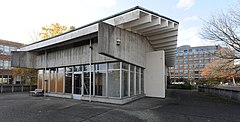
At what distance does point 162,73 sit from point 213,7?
735 centimetres

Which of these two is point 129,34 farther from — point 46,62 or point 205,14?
point 46,62

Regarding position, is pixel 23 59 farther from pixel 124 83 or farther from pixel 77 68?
pixel 124 83

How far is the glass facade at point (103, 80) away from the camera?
414 inches

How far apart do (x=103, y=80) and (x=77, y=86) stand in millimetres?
2935

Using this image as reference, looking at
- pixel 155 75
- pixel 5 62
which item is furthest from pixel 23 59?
pixel 5 62

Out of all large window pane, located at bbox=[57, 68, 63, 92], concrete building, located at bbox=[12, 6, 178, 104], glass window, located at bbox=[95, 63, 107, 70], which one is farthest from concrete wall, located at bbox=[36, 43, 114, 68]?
large window pane, located at bbox=[57, 68, 63, 92]

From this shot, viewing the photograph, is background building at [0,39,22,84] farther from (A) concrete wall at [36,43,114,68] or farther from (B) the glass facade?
(B) the glass facade

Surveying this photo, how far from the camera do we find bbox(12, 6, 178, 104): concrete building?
921 cm

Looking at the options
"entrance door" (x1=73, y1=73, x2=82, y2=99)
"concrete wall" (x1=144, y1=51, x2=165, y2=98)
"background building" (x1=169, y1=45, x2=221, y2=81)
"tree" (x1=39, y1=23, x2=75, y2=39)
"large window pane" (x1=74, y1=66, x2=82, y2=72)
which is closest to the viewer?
"entrance door" (x1=73, y1=73, x2=82, y2=99)

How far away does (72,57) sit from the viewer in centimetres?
1319

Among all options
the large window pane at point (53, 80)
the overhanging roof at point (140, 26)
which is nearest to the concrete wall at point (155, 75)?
the overhanging roof at point (140, 26)

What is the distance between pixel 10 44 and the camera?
37.3 m

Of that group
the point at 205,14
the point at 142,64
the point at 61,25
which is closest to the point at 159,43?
the point at 142,64

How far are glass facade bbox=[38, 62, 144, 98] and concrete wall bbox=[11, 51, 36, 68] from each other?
166 inches
